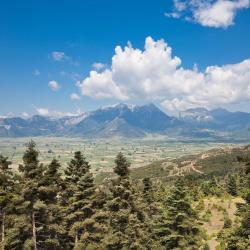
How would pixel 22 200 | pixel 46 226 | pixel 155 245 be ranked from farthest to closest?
pixel 155 245, pixel 46 226, pixel 22 200

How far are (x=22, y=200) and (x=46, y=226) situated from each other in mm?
3208

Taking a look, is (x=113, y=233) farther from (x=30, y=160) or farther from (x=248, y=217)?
(x=248, y=217)

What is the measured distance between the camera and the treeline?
25281 millimetres

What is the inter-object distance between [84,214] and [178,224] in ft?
28.5

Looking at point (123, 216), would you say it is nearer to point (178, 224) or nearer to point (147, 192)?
point (178, 224)

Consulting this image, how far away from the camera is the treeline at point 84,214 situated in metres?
25.3

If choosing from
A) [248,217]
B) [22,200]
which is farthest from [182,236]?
[22,200]

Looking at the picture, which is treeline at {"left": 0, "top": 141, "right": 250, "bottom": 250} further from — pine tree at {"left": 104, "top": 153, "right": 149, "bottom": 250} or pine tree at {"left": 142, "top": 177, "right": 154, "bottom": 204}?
pine tree at {"left": 142, "top": 177, "right": 154, "bottom": 204}

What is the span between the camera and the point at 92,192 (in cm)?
2823

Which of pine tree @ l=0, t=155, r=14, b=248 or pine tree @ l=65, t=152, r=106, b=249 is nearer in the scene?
pine tree @ l=65, t=152, r=106, b=249

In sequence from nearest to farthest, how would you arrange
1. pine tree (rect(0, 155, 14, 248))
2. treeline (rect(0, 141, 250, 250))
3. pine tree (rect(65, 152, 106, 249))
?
treeline (rect(0, 141, 250, 250)) < pine tree (rect(65, 152, 106, 249)) < pine tree (rect(0, 155, 14, 248))

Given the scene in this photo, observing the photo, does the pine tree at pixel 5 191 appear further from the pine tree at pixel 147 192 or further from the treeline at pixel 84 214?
the pine tree at pixel 147 192

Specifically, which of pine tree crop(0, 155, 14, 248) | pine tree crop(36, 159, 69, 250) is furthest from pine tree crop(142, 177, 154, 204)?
pine tree crop(36, 159, 69, 250)

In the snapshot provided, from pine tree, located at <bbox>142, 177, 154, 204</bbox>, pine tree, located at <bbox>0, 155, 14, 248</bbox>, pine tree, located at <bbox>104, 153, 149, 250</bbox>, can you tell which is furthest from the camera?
pine tree, located at <bbox>142, 177, 154, 204</bbox>
